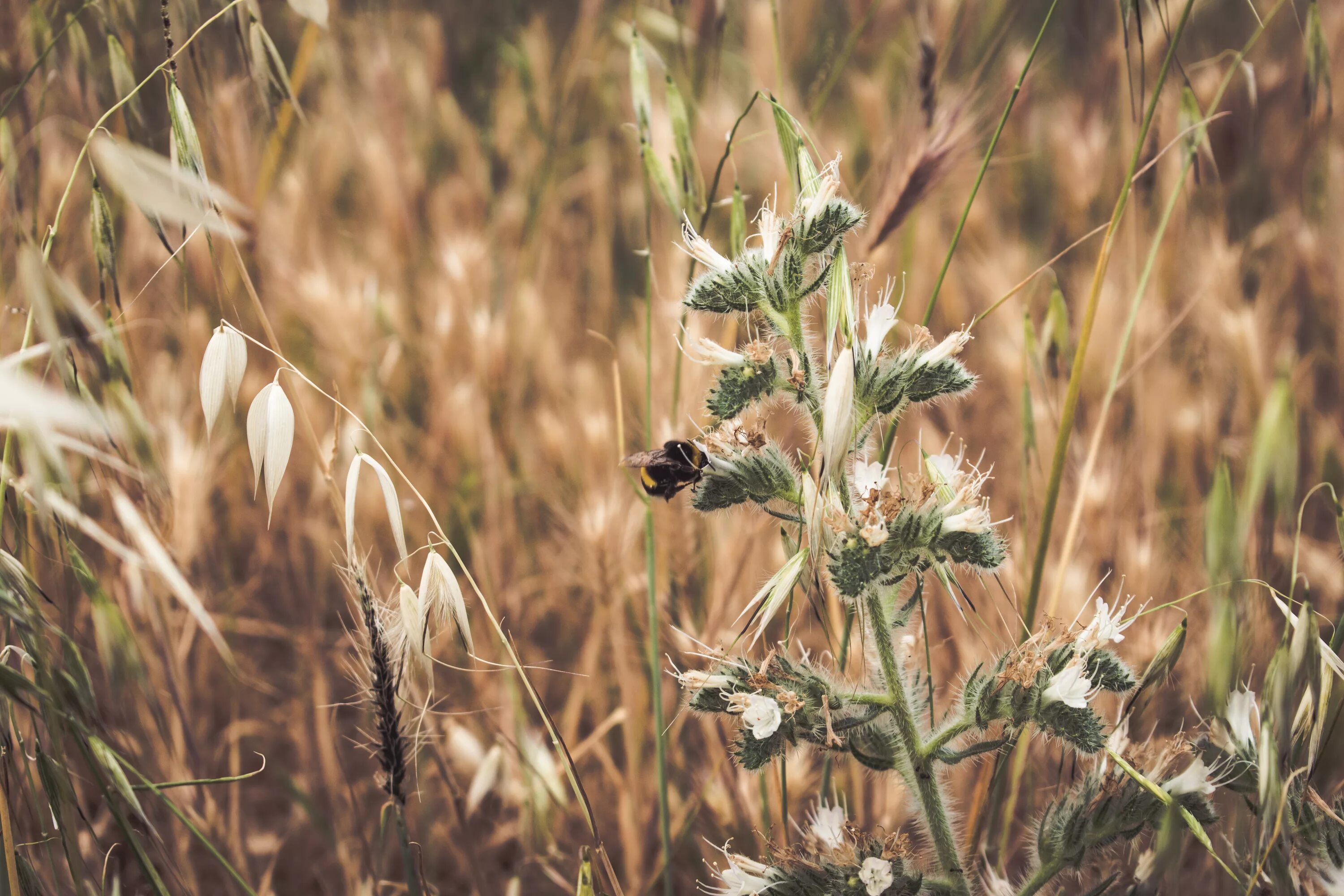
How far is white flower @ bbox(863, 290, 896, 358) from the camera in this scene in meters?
1.01

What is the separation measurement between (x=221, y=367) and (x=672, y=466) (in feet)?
1.90

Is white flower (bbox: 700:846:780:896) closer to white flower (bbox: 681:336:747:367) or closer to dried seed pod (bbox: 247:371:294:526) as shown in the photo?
white flower (bbox: 681:336:747:367)

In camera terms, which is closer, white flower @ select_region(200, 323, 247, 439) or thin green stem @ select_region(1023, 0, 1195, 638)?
white flower @ select_region(200, 323, 247, 439)

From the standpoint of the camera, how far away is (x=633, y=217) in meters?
3.57

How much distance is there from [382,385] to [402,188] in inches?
39.9

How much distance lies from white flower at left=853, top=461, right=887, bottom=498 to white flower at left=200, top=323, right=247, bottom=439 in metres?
0.73

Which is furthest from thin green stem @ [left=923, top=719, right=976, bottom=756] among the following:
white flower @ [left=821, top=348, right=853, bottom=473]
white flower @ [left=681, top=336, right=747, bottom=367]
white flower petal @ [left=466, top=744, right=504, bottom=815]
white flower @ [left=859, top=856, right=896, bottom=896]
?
white flower petal @ [left=466, top=744, right=504, bottom=815]

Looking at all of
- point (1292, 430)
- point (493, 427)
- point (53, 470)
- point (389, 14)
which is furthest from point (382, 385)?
point (389, 14)

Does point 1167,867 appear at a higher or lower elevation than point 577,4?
lower

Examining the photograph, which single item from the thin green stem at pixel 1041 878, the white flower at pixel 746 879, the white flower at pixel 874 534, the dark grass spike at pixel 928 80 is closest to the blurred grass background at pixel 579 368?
the dark grass spike at pixel 928 80

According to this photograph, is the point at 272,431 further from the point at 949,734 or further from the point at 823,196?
the point at 949,734

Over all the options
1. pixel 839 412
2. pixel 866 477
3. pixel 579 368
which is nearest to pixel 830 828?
pixel 866 477

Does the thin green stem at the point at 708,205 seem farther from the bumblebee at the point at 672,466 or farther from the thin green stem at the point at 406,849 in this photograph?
the thin green stem at the point at 406,849

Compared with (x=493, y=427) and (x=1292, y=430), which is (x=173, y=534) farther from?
(x=1292, y=430)
